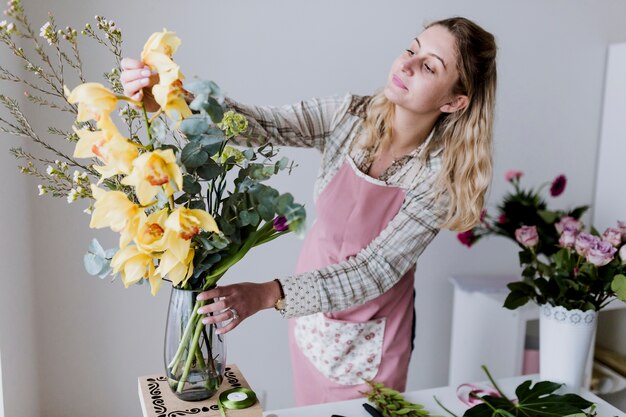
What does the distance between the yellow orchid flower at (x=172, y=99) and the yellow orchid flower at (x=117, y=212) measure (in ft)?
0.43

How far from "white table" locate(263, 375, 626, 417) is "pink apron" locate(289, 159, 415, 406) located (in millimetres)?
224

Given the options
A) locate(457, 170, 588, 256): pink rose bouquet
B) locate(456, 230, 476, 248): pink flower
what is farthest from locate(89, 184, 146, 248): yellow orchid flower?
locate(456, 230, 476, 248): pink flower

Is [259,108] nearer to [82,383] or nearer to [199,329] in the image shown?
[199,329]

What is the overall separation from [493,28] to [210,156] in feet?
5.56

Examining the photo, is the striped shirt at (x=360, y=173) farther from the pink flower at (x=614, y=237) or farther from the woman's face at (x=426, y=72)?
the pink flower at (x=614, y=237)

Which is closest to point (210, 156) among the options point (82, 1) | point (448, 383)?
point (82, 1)

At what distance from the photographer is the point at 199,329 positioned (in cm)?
100

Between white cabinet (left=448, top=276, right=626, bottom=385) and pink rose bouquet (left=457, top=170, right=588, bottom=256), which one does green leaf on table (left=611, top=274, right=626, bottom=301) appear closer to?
pink rose bouquet (left=457, top=170, right=588, bottom=256)

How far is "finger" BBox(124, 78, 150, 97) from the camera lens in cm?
88

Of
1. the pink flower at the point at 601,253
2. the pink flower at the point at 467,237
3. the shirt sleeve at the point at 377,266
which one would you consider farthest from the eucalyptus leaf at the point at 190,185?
the pink flower at the point at 467,237

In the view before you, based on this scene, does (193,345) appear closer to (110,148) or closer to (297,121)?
(110,148)

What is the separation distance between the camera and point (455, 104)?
1538mm

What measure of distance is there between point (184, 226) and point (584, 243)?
3.13 ft

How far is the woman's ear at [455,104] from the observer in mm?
1527
